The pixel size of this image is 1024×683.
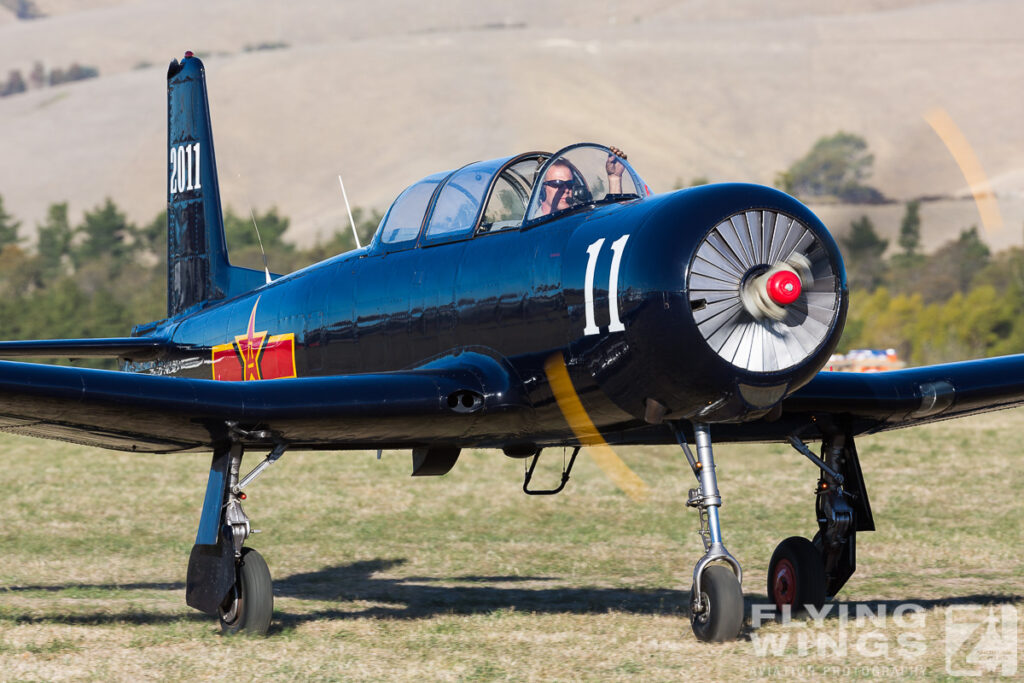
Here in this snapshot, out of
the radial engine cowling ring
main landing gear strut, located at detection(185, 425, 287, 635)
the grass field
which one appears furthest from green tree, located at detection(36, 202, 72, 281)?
the radial engine cowling ring

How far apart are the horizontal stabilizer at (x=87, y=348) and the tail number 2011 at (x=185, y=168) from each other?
6.36ft

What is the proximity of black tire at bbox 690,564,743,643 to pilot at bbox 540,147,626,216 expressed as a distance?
8.38 feet

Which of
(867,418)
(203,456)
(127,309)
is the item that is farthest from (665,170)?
(867,418)

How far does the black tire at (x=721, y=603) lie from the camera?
8.16 meters

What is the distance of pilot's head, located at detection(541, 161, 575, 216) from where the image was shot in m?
8.82

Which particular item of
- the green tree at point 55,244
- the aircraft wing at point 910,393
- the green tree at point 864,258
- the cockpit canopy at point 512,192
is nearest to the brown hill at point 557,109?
the green tree at point 55,244

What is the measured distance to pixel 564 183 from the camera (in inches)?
350

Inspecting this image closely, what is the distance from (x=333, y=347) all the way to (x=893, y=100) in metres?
145

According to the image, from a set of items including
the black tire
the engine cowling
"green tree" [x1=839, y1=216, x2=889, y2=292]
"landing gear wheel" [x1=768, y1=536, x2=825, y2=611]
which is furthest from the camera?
"green tree" [x1=839, y1=216, x2=889, y2=292]

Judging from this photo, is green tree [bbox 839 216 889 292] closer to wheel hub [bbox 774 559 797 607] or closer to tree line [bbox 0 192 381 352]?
tree line [bbox 0 192 381 352]

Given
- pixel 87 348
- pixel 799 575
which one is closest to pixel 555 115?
pixel 87 348

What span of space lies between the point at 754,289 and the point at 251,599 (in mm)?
4072

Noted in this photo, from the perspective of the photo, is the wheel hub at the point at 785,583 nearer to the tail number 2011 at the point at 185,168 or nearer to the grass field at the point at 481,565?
the grass field at the point at 481,565

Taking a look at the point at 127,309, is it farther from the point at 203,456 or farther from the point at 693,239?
the point at 693,239
